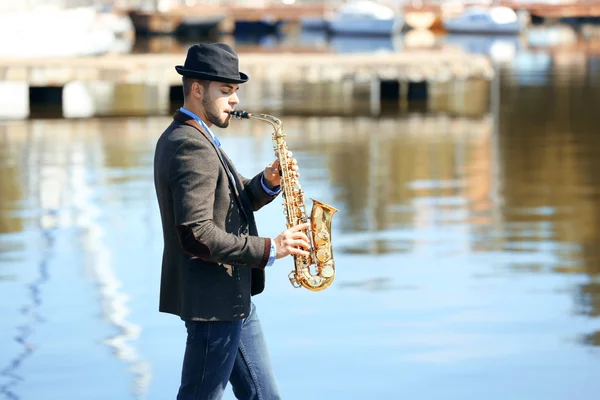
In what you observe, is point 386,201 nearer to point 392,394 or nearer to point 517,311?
point 517,311

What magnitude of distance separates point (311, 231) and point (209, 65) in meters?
0.79

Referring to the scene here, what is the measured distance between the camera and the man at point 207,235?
16.3 ft

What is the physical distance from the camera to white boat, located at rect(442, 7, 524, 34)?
286 ft

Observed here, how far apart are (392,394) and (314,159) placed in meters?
11.1

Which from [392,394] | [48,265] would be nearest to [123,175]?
[48,265]

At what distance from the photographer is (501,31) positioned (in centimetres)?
8812

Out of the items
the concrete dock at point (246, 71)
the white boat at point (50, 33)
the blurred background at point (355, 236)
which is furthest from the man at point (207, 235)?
the white boat at point (50, 33)

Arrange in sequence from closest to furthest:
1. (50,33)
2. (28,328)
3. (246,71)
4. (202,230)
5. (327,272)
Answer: (202,230), (327,272), (28,328), (246,71), (50,33)

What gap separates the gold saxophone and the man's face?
224 millimetres

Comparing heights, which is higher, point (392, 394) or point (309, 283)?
point (309, 283)

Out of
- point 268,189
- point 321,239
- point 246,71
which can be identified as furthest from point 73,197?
point 246,71

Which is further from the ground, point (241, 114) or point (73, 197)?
point (241, 114)

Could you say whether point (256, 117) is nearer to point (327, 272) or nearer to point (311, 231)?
point (311, 231)

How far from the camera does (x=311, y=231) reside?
5.37m
